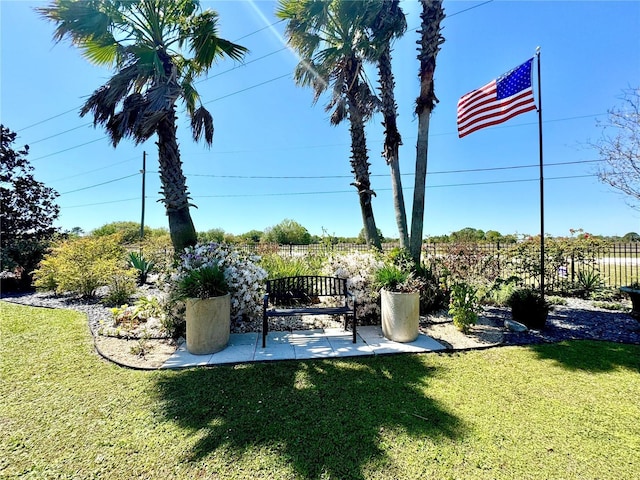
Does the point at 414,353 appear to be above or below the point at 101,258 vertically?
below

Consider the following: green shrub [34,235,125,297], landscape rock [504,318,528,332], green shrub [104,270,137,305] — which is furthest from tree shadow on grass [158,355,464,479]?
green shrub [34,235,125,297]

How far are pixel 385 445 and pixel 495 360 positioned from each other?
2.53 meters

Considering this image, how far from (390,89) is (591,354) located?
675 cm

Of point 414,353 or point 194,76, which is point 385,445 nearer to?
point 414,353

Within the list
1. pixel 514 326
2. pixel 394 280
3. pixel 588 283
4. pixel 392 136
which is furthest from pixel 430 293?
pixel 588 283

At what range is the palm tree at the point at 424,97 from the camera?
6281 mm

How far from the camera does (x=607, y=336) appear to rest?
478cm

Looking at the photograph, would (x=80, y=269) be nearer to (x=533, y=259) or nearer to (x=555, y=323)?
(x=555, y=323)

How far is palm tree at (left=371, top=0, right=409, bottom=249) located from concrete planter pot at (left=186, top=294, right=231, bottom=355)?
4.71 metres

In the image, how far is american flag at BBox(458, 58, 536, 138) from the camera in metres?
5.40

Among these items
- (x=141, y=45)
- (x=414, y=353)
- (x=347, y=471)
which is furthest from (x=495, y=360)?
(x=141, y=45)

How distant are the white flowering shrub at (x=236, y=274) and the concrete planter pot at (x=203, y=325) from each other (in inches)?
25.3

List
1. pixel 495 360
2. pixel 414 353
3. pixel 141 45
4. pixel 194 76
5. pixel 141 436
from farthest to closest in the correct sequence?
pixel 194 76 → pixel 141 45 → pixel 414 353 → pixel 495 360 → pixel 141 436

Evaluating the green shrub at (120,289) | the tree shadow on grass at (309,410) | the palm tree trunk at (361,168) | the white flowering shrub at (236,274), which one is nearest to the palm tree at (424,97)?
the palm tree trunk at (361,168)
